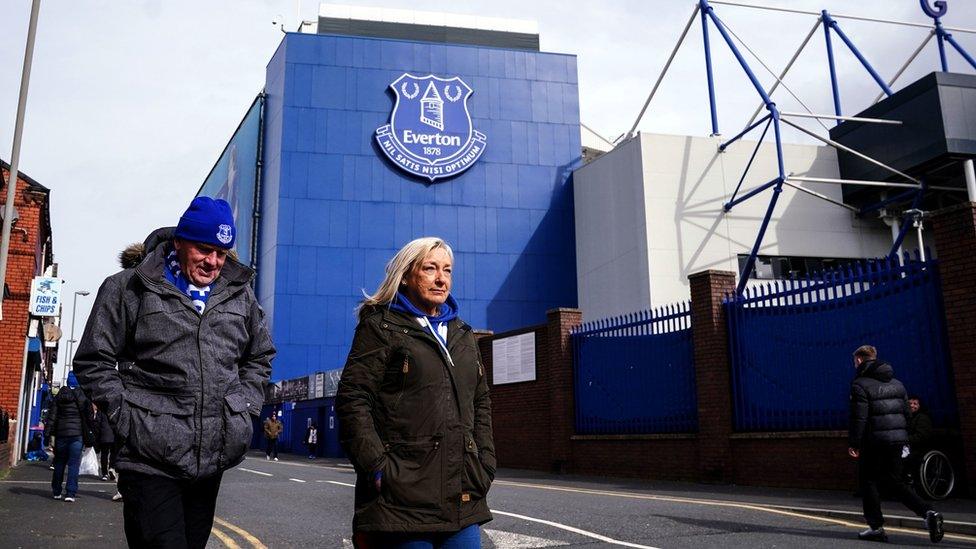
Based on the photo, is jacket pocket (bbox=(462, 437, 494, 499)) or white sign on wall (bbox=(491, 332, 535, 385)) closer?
jacket pocket (bbox=(462, 437, 494, 499))

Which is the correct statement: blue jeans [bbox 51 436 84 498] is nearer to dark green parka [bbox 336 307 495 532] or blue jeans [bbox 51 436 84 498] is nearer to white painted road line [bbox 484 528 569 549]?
white painted road line [bbox 484 528 569 549]

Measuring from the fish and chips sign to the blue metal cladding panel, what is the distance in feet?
55.5

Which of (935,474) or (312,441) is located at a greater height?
(312,441)

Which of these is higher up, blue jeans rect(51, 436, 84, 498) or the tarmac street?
blue jeans rect(51, 436, 84, 498)

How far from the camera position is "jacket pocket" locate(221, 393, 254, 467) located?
3.35 metres

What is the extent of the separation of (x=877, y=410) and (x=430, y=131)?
33217mm

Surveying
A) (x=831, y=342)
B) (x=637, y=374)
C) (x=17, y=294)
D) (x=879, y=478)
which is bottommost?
(x=879, y=478)

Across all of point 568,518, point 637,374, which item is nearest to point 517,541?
point 568,518

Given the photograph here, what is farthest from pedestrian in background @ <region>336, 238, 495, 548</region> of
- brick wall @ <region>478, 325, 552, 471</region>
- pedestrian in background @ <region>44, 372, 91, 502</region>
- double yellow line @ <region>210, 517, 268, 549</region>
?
brick wall @ <region>478, 325, 552, 471</region>

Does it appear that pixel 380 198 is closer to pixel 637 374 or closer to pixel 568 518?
pixel 637 374

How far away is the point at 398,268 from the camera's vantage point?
3.34 m

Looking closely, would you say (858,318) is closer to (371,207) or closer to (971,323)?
(971,323)

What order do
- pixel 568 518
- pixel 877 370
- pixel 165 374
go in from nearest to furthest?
pixel 165 374
pixel 877 370
pixel 568 518

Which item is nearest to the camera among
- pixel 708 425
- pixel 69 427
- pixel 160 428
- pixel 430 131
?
pixel 160 428
